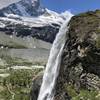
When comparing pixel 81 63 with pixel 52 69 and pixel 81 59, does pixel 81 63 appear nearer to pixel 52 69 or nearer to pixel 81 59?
pixel 81 59

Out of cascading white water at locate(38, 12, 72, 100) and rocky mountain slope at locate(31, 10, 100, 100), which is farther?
cascading white water at locate(38, 12, 72, 100)

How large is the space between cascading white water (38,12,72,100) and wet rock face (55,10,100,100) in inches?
22.6

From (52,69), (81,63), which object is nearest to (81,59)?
(81,63)

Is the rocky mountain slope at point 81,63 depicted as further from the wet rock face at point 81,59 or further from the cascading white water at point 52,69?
the cascading white water at point 52,69

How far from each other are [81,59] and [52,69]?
2.81 m

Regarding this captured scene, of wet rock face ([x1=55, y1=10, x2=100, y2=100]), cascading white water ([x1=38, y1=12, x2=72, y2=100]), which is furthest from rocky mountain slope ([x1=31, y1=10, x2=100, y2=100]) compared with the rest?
cascading white water ([x1=38, y1=12, x2=72, y2=100])

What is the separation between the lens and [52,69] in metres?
17.8

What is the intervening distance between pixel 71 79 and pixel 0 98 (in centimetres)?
8095

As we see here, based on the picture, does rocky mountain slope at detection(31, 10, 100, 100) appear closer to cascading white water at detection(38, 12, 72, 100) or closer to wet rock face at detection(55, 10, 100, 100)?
wet rock face at detection(55, 10, 100, 100)

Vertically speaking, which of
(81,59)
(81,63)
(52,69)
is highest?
(81,59)

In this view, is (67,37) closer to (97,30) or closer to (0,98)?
(97,30)

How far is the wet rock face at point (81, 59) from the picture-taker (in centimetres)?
1466

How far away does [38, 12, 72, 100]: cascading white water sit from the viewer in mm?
16969

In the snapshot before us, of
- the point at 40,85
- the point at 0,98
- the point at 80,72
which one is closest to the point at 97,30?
the point at 80,72
